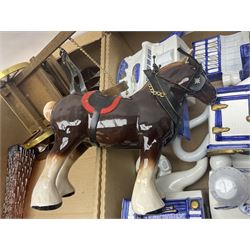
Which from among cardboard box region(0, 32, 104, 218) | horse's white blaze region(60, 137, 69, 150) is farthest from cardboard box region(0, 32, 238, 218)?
horse's white blaze region(60, 137, 69, 150)

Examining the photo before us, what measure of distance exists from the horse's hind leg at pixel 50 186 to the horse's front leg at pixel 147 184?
0.16 m

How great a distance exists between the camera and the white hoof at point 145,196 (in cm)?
67

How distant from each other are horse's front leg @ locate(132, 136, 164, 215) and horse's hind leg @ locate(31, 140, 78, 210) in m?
0.16

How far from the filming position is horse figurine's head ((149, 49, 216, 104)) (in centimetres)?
76

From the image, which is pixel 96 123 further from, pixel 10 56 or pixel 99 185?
pixel 10 56

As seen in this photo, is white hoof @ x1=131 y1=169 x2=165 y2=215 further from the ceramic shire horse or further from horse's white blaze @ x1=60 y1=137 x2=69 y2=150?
horse's white blaze @ x1=60 y1=137 x2=69 y2=150

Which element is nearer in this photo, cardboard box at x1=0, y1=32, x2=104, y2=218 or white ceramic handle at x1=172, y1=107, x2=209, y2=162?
white ceramic handle at x1=172, y1=107, x2=209, y2=162

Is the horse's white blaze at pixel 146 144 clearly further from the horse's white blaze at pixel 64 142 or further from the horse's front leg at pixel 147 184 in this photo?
the horse's white blaze at pixel 64 142

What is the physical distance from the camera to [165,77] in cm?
77
